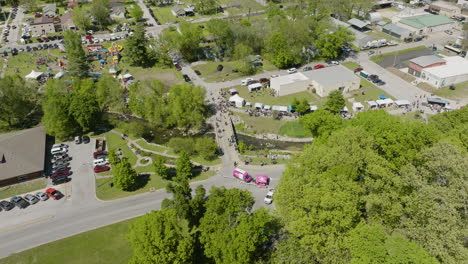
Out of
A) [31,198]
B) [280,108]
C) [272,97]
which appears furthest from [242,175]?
[31,198]

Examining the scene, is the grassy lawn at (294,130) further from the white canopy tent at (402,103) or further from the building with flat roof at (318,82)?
the white canopy tent at (402,103)

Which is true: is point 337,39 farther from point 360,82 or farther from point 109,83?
point 109,83

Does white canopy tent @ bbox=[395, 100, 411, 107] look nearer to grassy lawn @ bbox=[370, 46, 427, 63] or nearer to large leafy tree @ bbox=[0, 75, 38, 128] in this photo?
grassy lawn @ bbox=[370, 46, 427, 63]

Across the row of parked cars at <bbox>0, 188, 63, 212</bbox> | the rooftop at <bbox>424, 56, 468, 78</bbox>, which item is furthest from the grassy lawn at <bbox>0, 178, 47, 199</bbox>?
the rooftop at <bbox>424, 56, 468, 78</bbox>

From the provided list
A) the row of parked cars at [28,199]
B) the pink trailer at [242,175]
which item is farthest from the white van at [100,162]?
Result: the pink trailer at [242,175]

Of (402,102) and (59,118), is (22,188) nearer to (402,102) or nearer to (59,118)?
(59,118)
